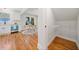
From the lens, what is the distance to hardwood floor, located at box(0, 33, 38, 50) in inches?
57.0

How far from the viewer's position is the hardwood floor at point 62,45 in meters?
1.45

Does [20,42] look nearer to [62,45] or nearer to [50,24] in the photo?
[50,24]

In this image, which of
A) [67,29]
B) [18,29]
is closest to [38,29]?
[18,29]

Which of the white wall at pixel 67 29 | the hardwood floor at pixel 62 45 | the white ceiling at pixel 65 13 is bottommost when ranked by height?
the hardwood floor at pixel 62 45

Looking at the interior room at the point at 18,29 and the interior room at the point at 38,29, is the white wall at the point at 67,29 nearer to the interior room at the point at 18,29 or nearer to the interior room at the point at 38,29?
the interior room at the point at 38,29

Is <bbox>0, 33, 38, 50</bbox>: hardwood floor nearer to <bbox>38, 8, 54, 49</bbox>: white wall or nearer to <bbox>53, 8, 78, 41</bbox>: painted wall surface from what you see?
<bbox>38, 8, 54, 49</bbox>: white wall

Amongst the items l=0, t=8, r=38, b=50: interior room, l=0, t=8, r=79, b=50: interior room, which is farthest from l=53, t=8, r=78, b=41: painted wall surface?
l=0, t=8, r=38, b=50: interior room

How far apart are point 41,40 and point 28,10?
459mm

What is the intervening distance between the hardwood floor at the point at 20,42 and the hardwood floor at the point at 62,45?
0.79 feet

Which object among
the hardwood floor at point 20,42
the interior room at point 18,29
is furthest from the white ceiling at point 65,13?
the hardwood floor at point 20,42
